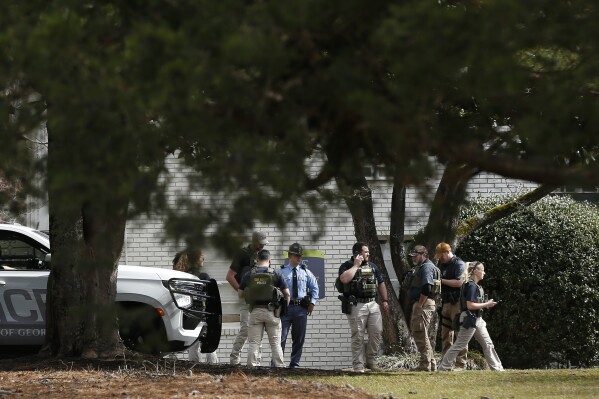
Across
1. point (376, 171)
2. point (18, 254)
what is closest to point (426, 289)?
point (18, 254)

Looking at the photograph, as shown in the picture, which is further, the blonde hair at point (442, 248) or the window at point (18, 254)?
the blonde hair at point (442, 248)

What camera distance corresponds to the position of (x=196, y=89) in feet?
15.5

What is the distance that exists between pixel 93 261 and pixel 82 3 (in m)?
1.30

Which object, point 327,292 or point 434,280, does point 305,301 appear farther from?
point 327,292

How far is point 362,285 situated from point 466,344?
1.46 metres

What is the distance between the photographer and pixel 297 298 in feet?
49.0

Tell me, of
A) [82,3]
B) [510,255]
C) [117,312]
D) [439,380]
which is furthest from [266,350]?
[82,3]

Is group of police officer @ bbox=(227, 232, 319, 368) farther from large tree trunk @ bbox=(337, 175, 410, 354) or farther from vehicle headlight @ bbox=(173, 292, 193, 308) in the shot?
large tree trunk @ bbox=(337, 175, 410, 354)

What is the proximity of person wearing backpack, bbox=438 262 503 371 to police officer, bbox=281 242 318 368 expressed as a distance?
1.83 m

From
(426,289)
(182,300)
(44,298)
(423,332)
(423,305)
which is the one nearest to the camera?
(44,298)

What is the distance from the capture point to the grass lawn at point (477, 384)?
1120 centimetres

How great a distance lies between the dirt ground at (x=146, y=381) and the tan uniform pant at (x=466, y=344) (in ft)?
7.52

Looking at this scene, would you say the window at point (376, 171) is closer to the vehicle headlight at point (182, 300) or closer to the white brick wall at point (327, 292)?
the vehicle headlight at point (182, 300)

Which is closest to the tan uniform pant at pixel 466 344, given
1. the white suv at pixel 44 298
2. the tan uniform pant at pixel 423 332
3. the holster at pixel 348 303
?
the tan uniform pant at pixel 423 332
